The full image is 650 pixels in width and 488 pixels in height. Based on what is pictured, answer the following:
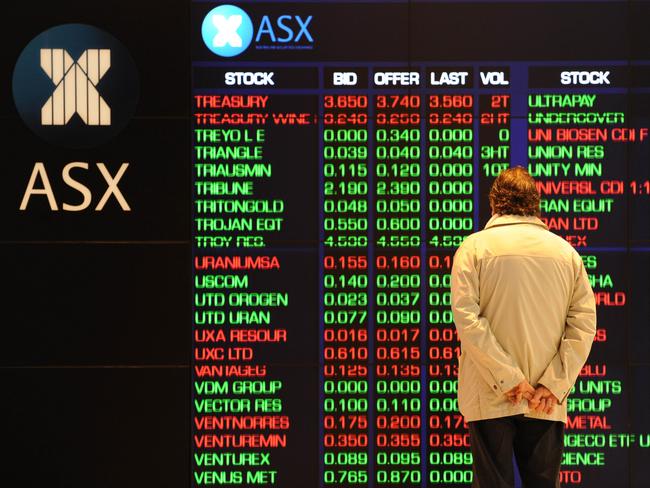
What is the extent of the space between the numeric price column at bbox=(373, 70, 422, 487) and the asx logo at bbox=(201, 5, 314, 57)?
539 mm

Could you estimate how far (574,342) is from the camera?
3395 mm

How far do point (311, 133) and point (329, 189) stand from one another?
1.17ft

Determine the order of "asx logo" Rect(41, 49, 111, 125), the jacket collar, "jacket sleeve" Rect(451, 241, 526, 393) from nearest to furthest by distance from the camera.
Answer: "jacket sleeve" Rect(451, 241, 526, 393)
the jacket collar
"asx logo" Rect(41, 49, 111, 125)

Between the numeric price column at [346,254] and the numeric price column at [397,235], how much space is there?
0.08m

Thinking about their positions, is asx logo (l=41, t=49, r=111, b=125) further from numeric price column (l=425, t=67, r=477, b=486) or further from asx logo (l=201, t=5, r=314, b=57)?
numeric price column (l=425, t=67, r=477, b=486)

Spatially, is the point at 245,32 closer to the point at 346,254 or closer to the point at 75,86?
the point at 75,86

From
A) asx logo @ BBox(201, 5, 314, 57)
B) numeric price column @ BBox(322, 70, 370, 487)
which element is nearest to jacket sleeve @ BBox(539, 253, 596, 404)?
numeric price column @ BBox(322, 70, 370, 487)

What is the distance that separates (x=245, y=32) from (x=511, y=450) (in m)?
2.83

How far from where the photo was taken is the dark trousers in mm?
3404

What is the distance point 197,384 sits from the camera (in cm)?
461

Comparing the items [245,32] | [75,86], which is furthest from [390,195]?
[75,86]

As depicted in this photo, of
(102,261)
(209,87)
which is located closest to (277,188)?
(209,87)

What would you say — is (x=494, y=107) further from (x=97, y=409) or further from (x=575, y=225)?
(x=97, y=409)

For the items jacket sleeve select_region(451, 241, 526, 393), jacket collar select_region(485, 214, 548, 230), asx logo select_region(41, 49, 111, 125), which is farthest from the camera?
asx logo select_region(41, 49, 111, 125)
